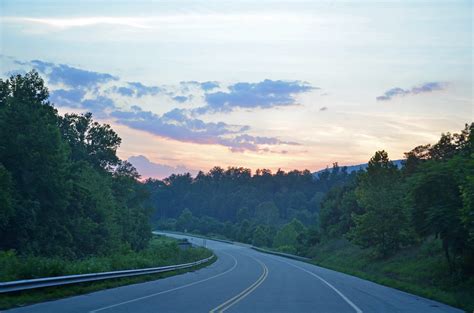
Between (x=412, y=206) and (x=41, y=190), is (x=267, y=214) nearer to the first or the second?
(x=41, y=190)

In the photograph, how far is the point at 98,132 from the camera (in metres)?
89.0

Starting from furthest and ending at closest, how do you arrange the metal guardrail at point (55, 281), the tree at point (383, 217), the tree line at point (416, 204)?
the tree at point (383, 217), the tree line at point (416, 204), the metal guardrail at point (55, 281)

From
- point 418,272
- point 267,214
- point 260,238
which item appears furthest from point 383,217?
point 267,214

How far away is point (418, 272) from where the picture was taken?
1519 inches

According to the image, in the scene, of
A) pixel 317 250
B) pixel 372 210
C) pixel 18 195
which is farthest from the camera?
pixel 317 250

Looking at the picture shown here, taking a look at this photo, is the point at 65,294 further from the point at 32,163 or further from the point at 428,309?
the point at 32,163

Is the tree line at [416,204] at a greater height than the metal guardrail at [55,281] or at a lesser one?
greater

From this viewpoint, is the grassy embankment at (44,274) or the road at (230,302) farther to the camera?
the grassy embankment at (44,274)

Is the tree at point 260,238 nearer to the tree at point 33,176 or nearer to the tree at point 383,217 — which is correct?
the tree at point 383,217

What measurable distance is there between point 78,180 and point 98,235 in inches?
240

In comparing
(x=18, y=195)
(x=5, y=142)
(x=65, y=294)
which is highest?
(x=5, y=142)

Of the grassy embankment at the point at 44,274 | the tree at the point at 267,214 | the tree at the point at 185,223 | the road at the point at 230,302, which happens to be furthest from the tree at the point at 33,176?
the tree at the point at 185,223

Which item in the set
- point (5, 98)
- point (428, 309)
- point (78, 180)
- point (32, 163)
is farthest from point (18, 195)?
point (428, 309)

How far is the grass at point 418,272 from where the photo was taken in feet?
88.4
